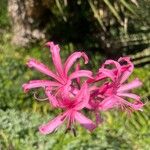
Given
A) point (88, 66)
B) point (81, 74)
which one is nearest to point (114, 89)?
point (81, 74)

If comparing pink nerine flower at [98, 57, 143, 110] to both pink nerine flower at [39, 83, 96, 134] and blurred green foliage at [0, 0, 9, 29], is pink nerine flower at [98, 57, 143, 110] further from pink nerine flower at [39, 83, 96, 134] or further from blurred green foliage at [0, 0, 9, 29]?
blurred green foliage at [0, 0, 9, 29]

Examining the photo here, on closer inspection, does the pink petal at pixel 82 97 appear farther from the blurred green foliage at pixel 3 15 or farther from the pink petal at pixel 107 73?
the blurred green foliage at pixel 3 15

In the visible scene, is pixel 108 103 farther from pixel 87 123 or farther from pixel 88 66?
pixel 88 66

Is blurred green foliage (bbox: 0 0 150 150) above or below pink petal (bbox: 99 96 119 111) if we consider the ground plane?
below

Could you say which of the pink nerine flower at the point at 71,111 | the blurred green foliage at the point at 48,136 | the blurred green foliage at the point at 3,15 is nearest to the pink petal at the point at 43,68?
the pink nerine flower at the point at 71,111

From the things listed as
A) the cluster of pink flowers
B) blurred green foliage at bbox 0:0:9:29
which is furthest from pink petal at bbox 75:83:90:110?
blurred green foliage at bbox 0:0:9:29

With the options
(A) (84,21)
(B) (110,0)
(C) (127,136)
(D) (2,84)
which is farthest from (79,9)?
(C) (127,136)

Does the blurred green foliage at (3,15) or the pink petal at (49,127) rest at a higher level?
the blurred green foliage at (3,15)

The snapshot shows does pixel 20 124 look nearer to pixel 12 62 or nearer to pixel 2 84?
pixel 2 84
